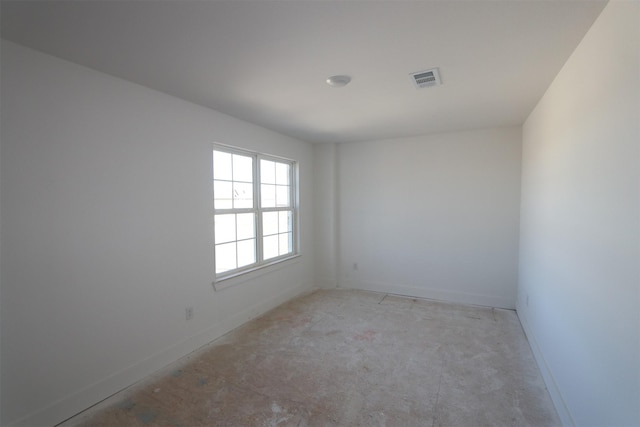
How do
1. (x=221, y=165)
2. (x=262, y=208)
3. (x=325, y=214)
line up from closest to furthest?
(x=221, y=165) → (x=262, y=208) → (x=325, y=214)

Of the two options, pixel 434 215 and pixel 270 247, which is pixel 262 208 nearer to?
pixel 270 247

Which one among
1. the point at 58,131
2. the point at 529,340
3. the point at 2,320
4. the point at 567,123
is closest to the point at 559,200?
the point at 567,123

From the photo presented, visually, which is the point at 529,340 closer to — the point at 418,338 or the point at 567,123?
the point at 418,338

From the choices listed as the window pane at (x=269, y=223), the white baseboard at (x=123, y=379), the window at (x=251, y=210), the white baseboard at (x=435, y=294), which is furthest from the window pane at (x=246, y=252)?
the white baseboard at (x=435, y=294)

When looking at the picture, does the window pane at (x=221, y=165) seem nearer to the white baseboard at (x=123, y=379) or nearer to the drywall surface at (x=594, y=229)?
the white baseboard at (x=123, y=379)

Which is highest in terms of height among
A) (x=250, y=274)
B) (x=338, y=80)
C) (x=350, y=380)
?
(x=338, y=80)

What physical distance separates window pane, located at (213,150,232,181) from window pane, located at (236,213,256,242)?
508mm

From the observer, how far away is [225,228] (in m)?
3.40

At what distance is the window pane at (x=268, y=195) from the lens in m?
4.00

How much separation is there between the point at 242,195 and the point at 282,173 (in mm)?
976

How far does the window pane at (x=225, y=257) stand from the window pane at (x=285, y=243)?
99 centimetres

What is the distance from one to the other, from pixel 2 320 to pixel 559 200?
12.1 feet

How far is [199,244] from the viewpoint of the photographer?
3.01 m

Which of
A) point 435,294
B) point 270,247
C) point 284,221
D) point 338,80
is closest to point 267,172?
point 284,221
